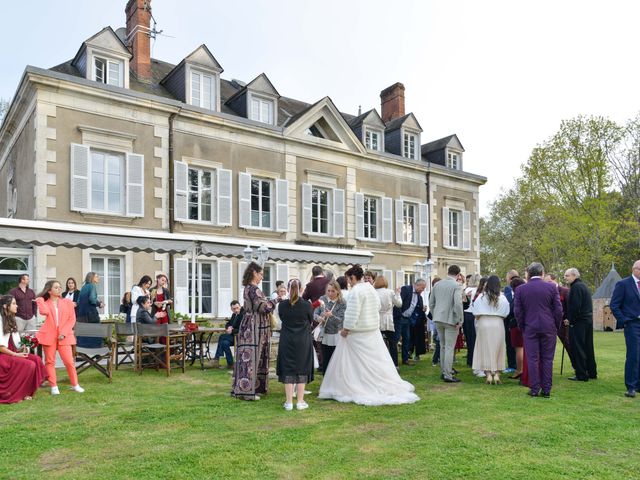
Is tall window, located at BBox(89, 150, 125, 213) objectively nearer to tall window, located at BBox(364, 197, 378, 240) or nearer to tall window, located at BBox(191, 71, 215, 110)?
tall window, located at BBox(191, 71, 215, 110)

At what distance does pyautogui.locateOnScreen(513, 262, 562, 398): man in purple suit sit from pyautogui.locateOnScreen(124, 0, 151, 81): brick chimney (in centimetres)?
1394

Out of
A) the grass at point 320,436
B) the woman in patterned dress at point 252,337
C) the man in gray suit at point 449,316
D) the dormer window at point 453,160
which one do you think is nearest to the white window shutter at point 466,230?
the dormer window at point 453,160

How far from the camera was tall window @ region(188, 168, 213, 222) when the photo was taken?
16.4 m

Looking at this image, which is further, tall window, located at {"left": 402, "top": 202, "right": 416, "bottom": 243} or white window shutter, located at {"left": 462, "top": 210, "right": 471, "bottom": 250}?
white window shutter, located at {"left": 462, "top": 210, "right": 471, "bottom": 250}

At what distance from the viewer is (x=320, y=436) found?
16.5 ft

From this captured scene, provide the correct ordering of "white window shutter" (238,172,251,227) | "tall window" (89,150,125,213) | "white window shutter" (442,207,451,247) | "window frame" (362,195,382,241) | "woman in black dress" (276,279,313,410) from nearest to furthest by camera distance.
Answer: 1. "woman in black dress" (276,279,313,410)
2. "tall window" (89,150,125,213)
3. "white window shutter" (238,172,251,227)
4. "window frame" (362,195,382,241)
5. "white window shutter" (442,207,451,247)

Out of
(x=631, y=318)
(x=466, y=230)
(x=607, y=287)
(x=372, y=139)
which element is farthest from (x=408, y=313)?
(x=607, y=287)

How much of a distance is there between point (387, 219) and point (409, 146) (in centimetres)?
379

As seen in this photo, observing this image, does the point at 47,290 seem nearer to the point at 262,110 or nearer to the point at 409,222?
the point at 262,110

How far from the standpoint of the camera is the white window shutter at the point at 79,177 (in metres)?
14.0

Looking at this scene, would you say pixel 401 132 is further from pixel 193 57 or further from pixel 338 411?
pixel 338 411

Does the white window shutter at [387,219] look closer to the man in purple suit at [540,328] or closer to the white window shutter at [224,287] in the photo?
the white window shutter at [224,287]

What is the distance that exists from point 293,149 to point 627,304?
42.2 feet

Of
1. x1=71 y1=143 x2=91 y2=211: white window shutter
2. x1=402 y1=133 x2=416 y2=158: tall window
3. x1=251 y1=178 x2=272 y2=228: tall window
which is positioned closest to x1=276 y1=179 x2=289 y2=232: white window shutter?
x1=251 y1=178 x2=272 y2=228: tall window
